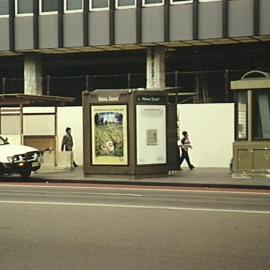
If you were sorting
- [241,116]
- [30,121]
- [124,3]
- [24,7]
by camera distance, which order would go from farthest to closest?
[24,7], [124,3], [30,121], [241,116]

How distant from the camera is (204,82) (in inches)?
1156

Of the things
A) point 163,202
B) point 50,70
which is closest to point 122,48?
point 50,70

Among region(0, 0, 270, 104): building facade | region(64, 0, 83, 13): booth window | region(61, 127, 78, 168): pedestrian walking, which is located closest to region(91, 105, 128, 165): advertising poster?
region(61, 127, 78, 168): pedestrian walking

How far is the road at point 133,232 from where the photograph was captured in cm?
785

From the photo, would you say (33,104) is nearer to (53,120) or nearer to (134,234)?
(53,120)

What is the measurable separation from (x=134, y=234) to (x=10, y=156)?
10958 mm

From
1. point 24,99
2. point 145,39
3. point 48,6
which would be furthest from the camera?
point 48,6

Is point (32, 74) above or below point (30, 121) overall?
above

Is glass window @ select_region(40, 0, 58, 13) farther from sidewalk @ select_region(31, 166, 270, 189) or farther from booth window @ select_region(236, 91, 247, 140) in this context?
booth window @ select_region(236, 91, 247, 140)

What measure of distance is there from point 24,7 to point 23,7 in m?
0.09

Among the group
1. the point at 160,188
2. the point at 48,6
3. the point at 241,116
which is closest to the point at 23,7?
the point at 48,6

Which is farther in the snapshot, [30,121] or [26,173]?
[30,121]

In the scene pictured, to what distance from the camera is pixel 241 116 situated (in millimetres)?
20000

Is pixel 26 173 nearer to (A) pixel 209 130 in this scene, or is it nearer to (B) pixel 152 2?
(A) pixel 209 130
